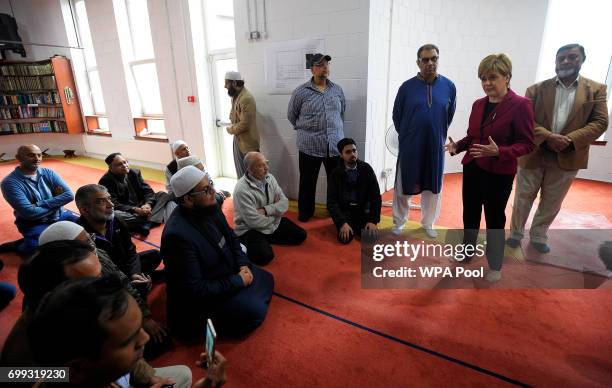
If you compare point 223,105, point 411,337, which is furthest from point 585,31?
point 223,105

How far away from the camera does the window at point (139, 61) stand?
5875 millimetres

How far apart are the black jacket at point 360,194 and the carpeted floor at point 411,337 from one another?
2.06ft

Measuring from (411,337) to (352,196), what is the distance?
58.4 inches

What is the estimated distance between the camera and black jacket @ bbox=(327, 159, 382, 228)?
305cm

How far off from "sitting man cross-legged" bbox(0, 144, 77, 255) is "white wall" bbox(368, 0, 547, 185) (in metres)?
3.49

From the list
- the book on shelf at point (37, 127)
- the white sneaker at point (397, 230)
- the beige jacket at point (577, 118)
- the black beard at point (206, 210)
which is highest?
the beige jacket at point (577, 118)

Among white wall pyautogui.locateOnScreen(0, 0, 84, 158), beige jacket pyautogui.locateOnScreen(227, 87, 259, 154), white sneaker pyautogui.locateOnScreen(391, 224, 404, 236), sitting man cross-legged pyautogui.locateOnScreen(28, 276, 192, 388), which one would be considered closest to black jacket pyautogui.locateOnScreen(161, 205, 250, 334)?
sitting man cross-legged pyautogui.locateOnScreen(28, 276, 192, 388)

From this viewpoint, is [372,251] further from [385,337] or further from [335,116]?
[335,116]

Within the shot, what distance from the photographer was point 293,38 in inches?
143

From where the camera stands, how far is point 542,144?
2.47 metres

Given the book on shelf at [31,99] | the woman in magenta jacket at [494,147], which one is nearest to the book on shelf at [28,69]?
the book on shelf at [31,99]

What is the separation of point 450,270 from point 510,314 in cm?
57

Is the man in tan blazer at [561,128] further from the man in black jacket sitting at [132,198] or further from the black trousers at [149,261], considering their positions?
the man in black jacket sitting at [132,198]

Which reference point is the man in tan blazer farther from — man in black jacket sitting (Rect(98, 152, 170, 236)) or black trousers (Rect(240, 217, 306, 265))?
man in black jacket sitting (Rect(98, 152, 170, 236))
